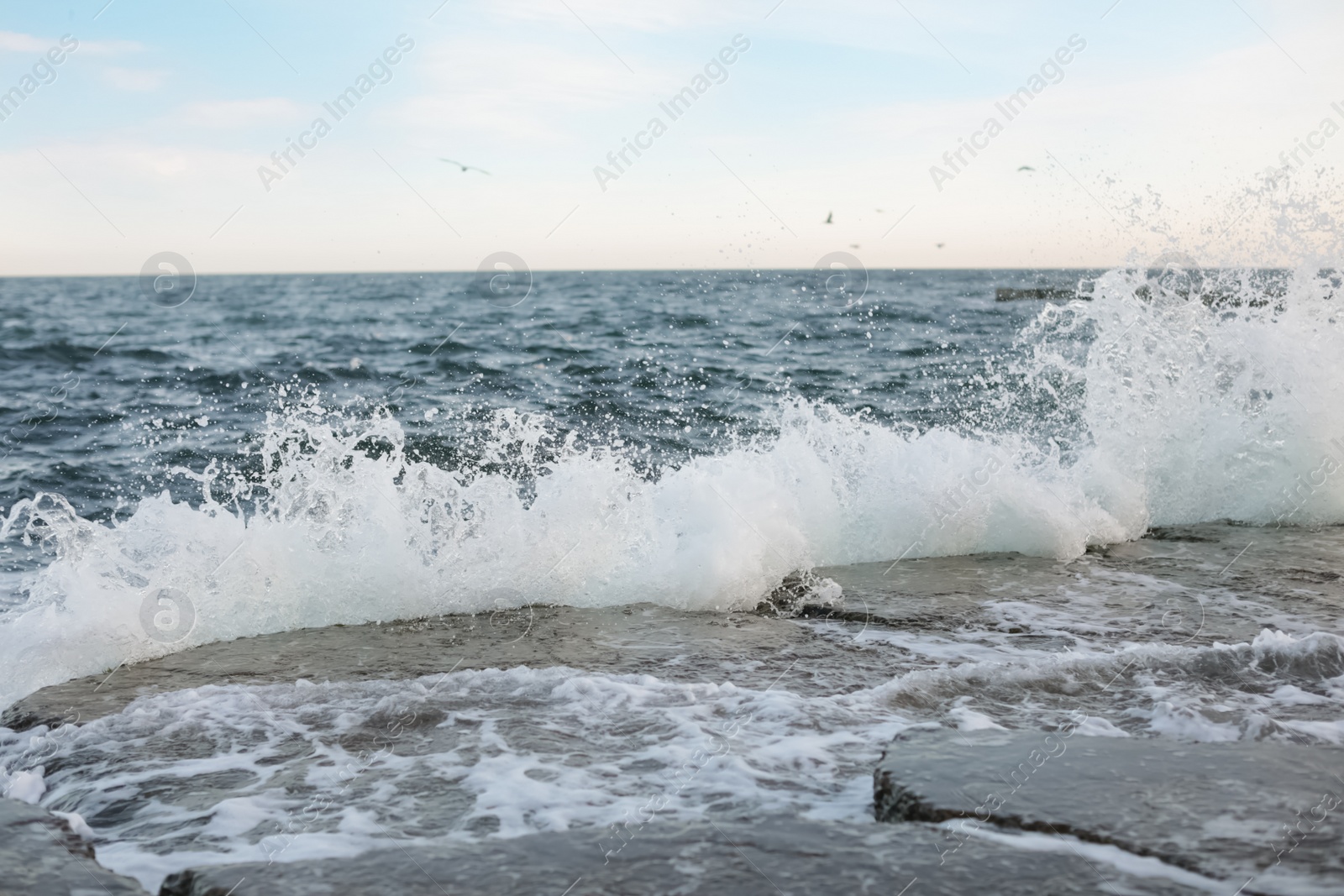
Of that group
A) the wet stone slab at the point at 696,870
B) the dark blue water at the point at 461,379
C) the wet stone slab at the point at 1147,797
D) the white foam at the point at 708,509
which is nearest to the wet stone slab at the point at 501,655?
the white foam at the point at 708,509

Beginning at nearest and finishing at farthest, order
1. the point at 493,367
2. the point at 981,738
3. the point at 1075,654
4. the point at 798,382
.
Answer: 1. the point at 981,738
2. the point at 1075,654
3. the point at 798,382
4. the point at 493,367

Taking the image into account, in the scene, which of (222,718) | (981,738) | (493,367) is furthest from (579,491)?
(493,367)

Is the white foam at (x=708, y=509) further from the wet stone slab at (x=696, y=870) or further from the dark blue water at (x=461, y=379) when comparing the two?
the wet stone slab at (x=696, y=870)

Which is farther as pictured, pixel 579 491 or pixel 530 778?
pixel 579 491

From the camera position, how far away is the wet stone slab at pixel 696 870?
2334mm

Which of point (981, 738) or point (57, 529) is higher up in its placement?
point (57, 529)

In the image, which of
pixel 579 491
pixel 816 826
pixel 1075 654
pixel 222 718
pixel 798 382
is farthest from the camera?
pixel 798 382

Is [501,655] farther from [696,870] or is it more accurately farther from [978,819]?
[978,819]

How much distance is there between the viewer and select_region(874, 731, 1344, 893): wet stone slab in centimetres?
240

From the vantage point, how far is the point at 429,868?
8.18 ft

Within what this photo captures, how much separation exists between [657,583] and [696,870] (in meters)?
3.53

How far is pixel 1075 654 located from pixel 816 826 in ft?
7.50

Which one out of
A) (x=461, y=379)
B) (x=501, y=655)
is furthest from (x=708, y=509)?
(x=461, y=379)

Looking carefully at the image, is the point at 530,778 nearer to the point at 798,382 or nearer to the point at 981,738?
the point at 981,738
